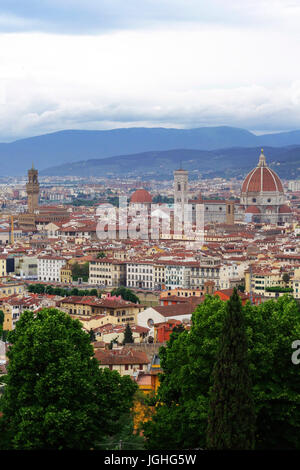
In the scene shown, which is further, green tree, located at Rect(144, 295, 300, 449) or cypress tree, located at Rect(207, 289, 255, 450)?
green tree, located at Rect(144, 295, 300, 449)

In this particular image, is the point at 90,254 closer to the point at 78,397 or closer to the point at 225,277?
the point at 225,277

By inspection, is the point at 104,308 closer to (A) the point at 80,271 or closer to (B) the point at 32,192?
(A) the point at 80,271

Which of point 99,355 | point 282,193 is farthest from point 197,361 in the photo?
point 282,193

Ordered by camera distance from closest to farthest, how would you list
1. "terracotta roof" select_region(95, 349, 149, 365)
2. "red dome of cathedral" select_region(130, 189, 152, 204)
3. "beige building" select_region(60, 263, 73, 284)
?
"terracotta roof" select_region(95, 349, 149, 365), "beige building" select_region(60, 263, 73, 284), "red dome of cathedral" select_region(130, 189, 152, 204)

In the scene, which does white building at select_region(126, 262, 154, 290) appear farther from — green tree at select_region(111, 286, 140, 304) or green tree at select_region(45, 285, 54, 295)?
green tree at select_region(45, 285, 54, 295)

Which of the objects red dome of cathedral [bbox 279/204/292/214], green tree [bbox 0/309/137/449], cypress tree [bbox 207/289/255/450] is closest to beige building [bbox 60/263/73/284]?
green tree [bbox 0/309/137/449]

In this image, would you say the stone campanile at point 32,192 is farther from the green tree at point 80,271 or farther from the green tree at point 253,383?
the green tree at point 253,383

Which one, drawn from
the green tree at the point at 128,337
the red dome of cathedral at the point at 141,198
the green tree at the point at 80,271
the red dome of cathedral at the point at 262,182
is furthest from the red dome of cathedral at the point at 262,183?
the green tree at the point at 128,337
